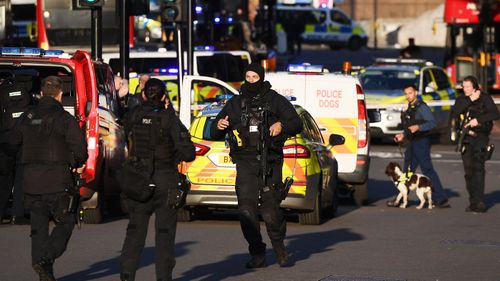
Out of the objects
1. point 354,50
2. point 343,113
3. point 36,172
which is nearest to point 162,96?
point 36,172

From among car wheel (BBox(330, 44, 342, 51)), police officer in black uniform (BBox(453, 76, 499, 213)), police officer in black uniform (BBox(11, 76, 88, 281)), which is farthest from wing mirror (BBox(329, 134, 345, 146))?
car wheel (BBox(330, 44, 342, 51))

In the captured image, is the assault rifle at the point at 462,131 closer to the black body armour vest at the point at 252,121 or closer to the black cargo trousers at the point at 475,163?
the black cargo trousers at the point at 475,163

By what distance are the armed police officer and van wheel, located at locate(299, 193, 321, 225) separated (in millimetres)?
2825

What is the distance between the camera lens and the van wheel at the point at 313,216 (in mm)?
16469

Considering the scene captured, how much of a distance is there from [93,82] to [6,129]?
102cm

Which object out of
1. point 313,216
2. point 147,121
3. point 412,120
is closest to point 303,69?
point 412,120

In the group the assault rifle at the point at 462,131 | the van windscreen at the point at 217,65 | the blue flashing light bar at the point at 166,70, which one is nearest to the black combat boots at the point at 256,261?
the assault rifle at the point at 462,131

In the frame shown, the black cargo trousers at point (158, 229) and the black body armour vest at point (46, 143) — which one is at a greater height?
the black body armour vest at point (46, 143)

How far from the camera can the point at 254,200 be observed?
504 inches

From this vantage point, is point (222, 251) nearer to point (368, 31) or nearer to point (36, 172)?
point (36, 172)

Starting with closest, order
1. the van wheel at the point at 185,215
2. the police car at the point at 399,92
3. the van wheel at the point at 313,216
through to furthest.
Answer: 1. the van wheel at the point at 313,216
2. the van wheel at the point at 185,215
3. the police car at the point at 399,92

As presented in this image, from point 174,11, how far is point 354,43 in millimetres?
48051

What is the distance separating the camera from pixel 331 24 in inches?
2808

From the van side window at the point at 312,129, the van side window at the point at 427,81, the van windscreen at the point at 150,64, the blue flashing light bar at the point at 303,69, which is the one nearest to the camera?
the van side window at the point at 312,129
